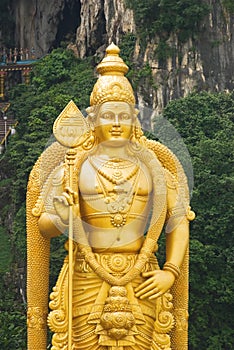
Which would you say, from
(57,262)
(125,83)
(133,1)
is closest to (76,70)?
(133,1)

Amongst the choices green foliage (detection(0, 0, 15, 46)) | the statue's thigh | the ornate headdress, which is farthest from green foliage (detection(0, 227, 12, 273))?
the statue's thigh

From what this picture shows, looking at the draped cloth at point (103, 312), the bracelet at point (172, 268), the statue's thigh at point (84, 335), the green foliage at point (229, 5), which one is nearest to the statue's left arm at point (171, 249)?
the bracelet at point (172, 268)

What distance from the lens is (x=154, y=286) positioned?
11289 millimetres

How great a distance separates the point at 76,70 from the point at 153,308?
23658 millimetres

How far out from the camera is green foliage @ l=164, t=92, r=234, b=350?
874 inches

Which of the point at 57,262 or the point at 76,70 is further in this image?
the point at 76,70

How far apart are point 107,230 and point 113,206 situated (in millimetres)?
203

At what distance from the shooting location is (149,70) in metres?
31.6

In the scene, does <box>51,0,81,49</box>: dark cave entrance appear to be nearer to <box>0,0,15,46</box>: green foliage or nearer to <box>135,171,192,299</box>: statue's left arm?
<box>0,0,15,46</box>: green foliage

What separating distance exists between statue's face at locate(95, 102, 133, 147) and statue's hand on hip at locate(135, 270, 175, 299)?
45.4 inches

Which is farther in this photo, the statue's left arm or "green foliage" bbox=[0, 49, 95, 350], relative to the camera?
"green foliage" bbox=[0, 49, 95, 350]

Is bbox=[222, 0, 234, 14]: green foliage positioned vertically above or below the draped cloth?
above

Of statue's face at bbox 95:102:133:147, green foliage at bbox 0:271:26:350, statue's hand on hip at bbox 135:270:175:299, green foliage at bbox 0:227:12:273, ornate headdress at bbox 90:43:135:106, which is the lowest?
green foliage at bbox 0:227:12:273

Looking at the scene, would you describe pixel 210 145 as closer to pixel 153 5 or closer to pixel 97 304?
pixel 153 5
